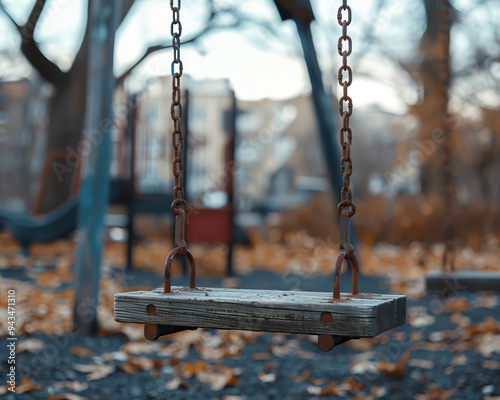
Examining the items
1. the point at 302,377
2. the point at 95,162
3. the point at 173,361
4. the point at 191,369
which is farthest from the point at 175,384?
the point at 95,162

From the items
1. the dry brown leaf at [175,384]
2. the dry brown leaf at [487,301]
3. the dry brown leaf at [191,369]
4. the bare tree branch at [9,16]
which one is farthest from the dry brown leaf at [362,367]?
the bare tree branch at [9,16]

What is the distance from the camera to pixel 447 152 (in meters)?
4.08

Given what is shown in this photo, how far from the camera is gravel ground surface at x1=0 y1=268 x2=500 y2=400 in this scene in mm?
3139

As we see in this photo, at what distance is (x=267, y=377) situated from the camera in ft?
11.2

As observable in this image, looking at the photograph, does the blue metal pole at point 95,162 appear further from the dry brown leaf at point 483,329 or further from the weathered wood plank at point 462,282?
the dry brown leaf at point 483,329

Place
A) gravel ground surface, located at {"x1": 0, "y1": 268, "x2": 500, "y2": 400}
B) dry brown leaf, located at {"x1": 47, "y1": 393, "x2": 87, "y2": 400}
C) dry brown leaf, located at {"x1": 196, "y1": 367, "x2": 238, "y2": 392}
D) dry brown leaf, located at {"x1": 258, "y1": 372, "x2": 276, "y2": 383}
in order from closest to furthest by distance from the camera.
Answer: dry brown leaf, located at {"x1": 47, "y1": 393, "x2": 87, "y2": 400} → gravel ground surface, located at {"x1": 0, "y1": 268, "x2": 500, "y2": 400} → dry brown leaf, located at {"x1": 196, "y1": 367, "x2": 238, "y2": 392} → dry brown leaf, located at {"x1": 258, "y1": 372, "x2": 276, "y2": 383}

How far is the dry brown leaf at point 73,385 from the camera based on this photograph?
3.12 metres

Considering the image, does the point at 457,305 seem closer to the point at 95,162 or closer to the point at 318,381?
the point at 318,381

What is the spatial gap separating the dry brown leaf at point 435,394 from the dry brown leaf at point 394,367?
0.21m

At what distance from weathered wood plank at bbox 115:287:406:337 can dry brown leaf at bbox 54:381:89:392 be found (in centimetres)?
125

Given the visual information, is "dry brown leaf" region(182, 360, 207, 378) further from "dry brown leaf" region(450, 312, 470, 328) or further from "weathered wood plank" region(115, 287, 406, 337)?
"dry brown leaf" region(450, 312, 470, 328)

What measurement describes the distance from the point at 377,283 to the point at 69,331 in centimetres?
→ 341

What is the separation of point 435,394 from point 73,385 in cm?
178

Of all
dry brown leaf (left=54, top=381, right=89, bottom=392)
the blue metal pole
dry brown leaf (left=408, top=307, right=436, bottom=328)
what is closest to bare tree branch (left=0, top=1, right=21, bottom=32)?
the blue metal pole
